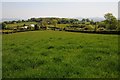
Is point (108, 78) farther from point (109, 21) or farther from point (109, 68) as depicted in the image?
point (109, 21)

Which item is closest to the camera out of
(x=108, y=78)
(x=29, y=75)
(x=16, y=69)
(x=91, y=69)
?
(x=108, y=78)

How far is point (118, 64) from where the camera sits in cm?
1091

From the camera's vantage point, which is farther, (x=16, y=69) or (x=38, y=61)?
(x=38, y=61)

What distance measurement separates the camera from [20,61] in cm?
1241

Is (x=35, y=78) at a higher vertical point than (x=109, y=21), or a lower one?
lower

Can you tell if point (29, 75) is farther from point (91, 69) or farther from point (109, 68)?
point (109, 68)

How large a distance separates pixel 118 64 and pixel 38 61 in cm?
473

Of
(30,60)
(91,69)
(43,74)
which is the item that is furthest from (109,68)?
(30,60)

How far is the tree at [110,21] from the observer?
102625 millimetres

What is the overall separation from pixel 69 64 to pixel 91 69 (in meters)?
1.56

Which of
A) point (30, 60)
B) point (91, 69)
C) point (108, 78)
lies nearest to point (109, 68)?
point (91, 69)

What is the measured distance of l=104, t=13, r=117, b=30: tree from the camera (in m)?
103

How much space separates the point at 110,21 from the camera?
Answer: 4149 inches

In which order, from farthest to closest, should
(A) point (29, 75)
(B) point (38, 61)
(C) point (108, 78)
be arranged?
A: (B) point (38, 61) < (A) point (29, 75) < (C) point (108, 78)
